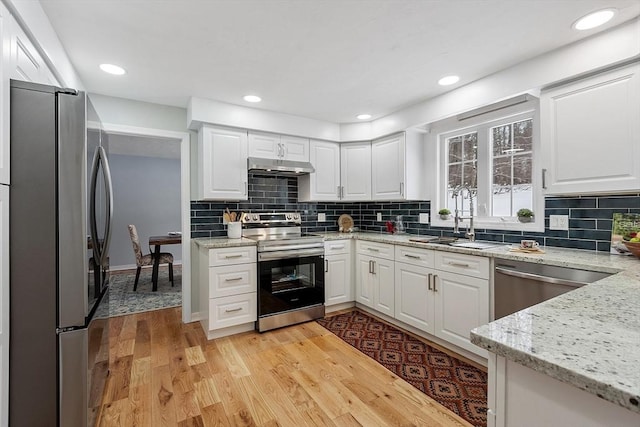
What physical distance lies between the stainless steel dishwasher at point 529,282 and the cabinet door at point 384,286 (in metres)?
1.02

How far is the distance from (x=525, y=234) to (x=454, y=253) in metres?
0.65

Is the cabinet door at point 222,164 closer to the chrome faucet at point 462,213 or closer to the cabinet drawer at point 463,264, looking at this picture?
the cabinet drawer at point 463,264

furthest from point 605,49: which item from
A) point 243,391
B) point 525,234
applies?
point 243,391

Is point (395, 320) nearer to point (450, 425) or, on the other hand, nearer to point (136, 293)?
point (450, 425)

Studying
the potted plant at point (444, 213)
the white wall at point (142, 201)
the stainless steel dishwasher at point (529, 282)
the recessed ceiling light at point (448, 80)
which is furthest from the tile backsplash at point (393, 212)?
the white wall at point (142, 201)

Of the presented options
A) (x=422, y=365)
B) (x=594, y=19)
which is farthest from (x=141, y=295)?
(x=594, y=19)

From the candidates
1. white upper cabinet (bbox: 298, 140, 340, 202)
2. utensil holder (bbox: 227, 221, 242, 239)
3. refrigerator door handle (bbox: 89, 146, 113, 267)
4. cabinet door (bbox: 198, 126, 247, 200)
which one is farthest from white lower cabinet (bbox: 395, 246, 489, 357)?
refrigerator door handle (bbox: 89, 146, 113, 267)

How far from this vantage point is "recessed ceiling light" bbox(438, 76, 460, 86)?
2.47m

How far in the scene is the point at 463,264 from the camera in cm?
233

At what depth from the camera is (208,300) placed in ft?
9.02

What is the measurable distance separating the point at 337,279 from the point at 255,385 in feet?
5.08

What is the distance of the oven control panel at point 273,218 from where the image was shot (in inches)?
136

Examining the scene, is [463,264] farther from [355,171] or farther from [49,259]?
[49,259]

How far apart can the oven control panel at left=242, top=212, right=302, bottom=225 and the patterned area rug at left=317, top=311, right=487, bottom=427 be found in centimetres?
125
